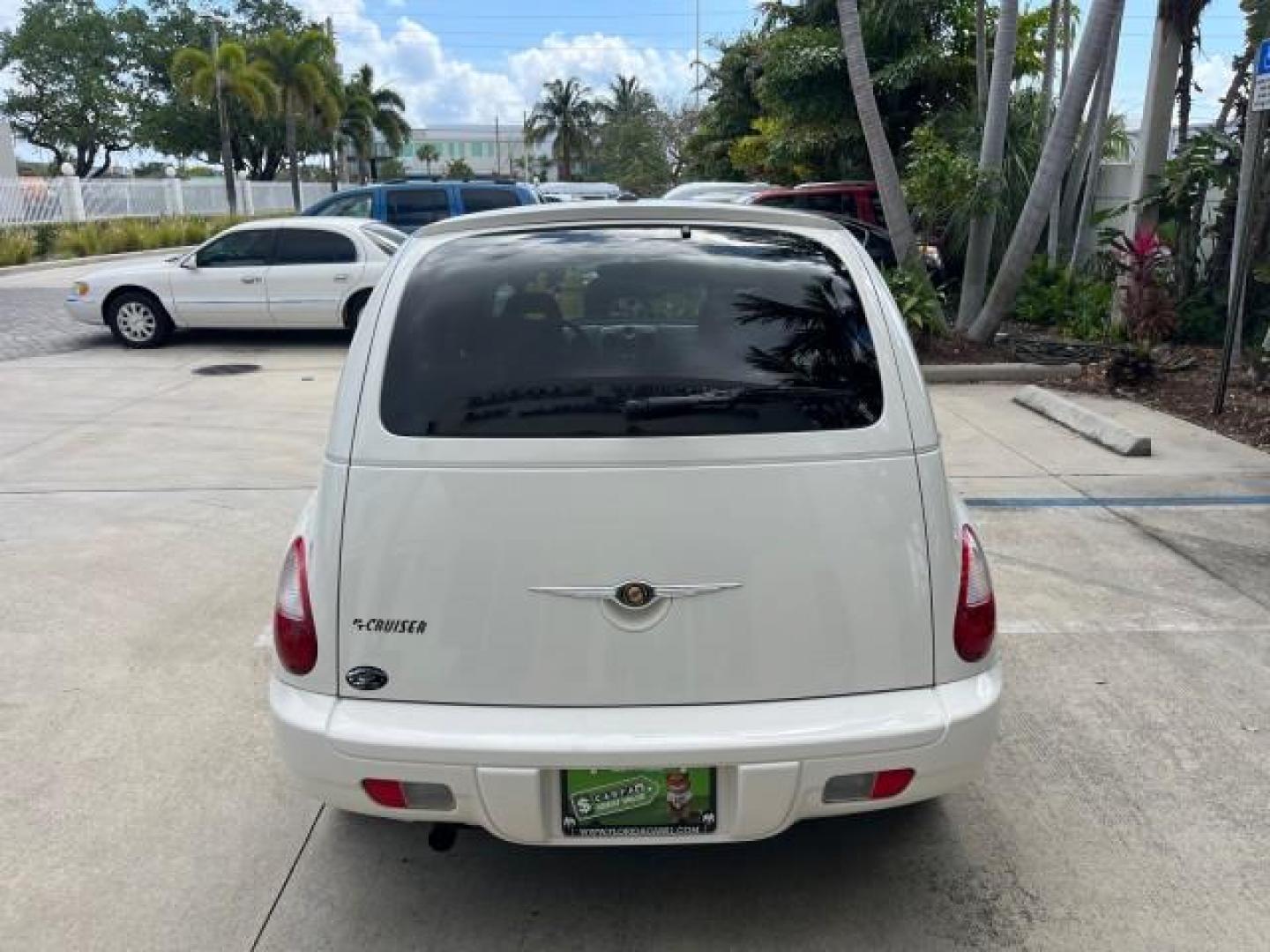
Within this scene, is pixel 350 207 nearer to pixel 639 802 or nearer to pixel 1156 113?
pixel 1156 113

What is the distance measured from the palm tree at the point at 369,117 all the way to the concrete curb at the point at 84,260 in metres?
25.8

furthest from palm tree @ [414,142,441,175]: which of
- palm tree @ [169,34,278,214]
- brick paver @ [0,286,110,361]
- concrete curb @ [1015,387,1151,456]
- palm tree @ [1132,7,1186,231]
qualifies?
concrete curb @ [1015,387,1151,456]

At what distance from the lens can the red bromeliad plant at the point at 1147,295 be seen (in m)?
9.80

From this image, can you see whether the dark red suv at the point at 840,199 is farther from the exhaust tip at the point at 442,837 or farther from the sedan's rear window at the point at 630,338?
the exhaust tip at the point at 442,837

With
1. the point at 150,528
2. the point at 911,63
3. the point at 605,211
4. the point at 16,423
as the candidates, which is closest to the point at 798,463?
the point at 605,211

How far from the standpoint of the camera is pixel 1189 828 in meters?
3.02

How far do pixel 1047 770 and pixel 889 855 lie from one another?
737mm

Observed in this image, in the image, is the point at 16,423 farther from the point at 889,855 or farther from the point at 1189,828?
the point at 1189,828

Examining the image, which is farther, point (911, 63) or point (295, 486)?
point (911, 63)

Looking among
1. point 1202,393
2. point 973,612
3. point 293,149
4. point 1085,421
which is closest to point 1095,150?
point 1202,393

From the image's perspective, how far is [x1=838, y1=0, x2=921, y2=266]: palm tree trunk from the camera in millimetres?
10047

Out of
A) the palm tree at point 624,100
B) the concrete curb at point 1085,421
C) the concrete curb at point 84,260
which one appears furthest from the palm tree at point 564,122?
the concrete curb at point 1085,421

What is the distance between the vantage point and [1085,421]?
25.8 ft

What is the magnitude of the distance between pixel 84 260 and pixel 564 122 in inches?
2133
